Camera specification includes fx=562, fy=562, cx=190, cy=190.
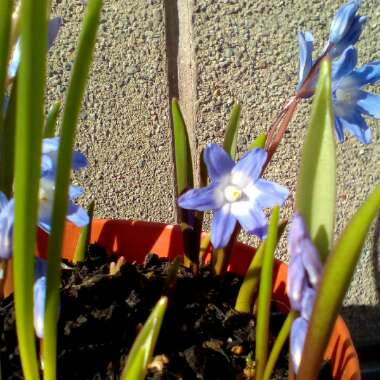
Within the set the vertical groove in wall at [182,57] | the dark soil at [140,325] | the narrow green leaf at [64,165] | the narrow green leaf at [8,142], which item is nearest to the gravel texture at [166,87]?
the vertical groove in wall at [182,57]

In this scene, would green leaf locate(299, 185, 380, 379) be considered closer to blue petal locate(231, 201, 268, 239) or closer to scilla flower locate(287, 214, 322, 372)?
scilla flower locate(287, 214, 322, 372)

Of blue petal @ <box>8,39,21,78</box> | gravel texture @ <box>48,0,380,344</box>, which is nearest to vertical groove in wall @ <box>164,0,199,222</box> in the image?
gravel texture @ <box>48,0,380,344</box>

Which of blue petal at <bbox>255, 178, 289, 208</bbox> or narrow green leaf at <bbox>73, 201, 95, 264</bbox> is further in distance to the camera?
narrow green leaf at <bbox>73, 201, 95, 264</bbox>

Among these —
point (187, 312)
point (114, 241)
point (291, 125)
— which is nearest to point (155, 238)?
point (114, 241)

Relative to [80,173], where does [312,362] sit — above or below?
below

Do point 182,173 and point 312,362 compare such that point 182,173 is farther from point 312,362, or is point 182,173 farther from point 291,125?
point 291,125

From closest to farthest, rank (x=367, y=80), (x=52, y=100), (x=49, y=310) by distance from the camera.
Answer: (x=49, y=310)
(x=367, y=80)
(x=52, y=100)

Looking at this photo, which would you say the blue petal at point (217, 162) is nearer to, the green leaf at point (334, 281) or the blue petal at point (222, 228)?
the blue petal at point (222, 228)
